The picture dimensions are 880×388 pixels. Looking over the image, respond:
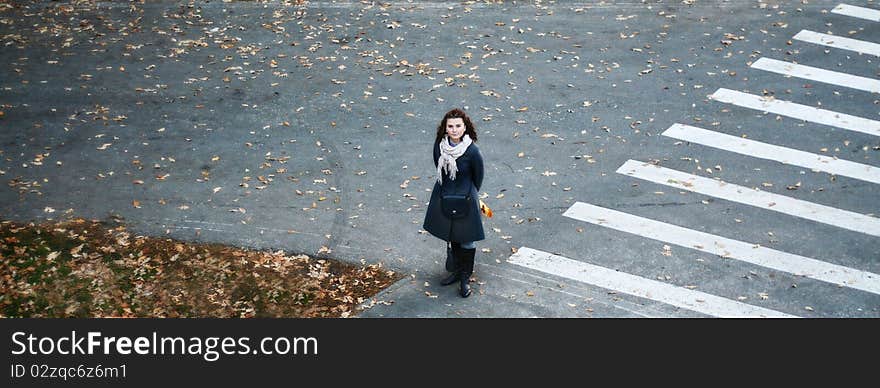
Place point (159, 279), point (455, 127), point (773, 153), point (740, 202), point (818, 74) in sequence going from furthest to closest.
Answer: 1. point (818, 74)
2. point (773, 153)
3. point (740, 202)
4. point (159, 279)
5. point (455, 127)

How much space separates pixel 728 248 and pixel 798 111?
421 cm

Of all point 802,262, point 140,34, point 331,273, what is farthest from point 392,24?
point 802,262

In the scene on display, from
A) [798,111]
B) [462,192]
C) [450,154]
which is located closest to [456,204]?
[462,192]

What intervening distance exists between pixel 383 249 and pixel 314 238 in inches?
33.2

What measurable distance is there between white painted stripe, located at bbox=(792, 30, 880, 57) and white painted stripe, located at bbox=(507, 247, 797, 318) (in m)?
7.93

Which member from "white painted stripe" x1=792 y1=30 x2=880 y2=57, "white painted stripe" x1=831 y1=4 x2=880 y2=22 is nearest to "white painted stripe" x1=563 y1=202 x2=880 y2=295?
"white painted stripe" x1=792 y1=30 x2=880 y2=57

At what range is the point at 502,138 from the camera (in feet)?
49.4

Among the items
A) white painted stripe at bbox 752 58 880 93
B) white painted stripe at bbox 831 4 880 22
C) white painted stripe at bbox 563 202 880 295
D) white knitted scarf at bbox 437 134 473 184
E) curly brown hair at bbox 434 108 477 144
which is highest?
curly brown hair at bbox 434 108 477 144

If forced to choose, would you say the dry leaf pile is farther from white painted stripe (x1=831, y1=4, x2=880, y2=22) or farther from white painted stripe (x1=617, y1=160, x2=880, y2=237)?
white painted stripe (x1=831, y1=4, x2=880, y2=22)

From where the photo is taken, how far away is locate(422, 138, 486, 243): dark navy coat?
11050mm

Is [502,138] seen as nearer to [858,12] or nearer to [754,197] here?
[754,197]

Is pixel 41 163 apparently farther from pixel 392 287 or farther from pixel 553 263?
pixel 553 263

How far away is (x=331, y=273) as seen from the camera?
12.0 m

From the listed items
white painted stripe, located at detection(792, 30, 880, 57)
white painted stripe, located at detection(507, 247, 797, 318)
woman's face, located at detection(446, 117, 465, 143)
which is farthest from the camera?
white painted stripe, located at detection(792, 30, 880, 57)
